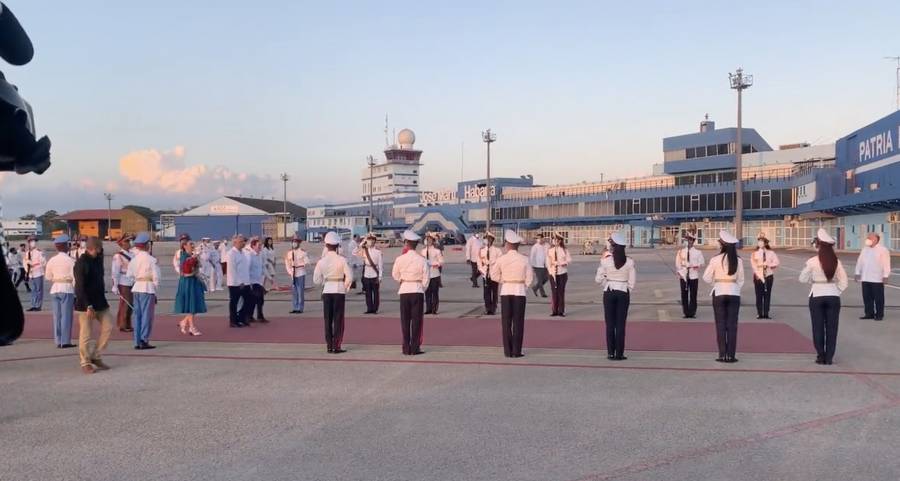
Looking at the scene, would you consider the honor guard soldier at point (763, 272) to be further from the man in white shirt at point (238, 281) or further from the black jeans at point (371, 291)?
the man in white shirt at point (238, 281)

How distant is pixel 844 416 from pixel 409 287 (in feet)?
21.2

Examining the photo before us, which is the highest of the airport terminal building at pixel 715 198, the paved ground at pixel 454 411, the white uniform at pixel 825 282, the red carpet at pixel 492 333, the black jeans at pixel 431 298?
the airport terminal building at pixel 715 198

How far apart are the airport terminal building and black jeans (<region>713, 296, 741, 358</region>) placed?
39611 mm

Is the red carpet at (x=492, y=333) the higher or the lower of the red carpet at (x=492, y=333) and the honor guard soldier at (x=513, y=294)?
the lower

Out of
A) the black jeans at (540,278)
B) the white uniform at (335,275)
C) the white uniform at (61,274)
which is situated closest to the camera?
the white uniform at (335,275)

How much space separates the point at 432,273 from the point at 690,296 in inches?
240

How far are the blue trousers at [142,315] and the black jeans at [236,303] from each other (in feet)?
8.54

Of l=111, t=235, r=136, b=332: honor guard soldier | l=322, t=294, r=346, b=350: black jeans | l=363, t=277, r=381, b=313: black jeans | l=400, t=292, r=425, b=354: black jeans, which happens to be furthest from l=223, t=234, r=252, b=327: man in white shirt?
l=400, t=292, r=425, b=354: black jeans

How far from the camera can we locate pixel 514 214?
347 feet

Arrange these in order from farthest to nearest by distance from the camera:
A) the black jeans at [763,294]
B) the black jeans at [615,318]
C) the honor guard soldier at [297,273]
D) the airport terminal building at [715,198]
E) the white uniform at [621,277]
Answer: the airport terminal building at [715,198]
the honor guard soldier at [297,273]
the black jeans at [763,294]
the white uniform at [621,277]
the black jeans at [615,318]

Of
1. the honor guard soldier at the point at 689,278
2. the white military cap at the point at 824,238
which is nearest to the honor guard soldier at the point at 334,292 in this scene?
the white military cap at the point at 824,238

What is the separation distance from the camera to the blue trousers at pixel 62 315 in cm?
1216

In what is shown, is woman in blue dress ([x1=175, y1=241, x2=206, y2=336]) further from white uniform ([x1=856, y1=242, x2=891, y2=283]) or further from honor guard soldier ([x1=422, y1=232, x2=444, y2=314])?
white uniform ([x1=856, y1=242, x2=891, y2=283])

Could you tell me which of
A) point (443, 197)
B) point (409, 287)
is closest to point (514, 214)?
point (443, 197)
